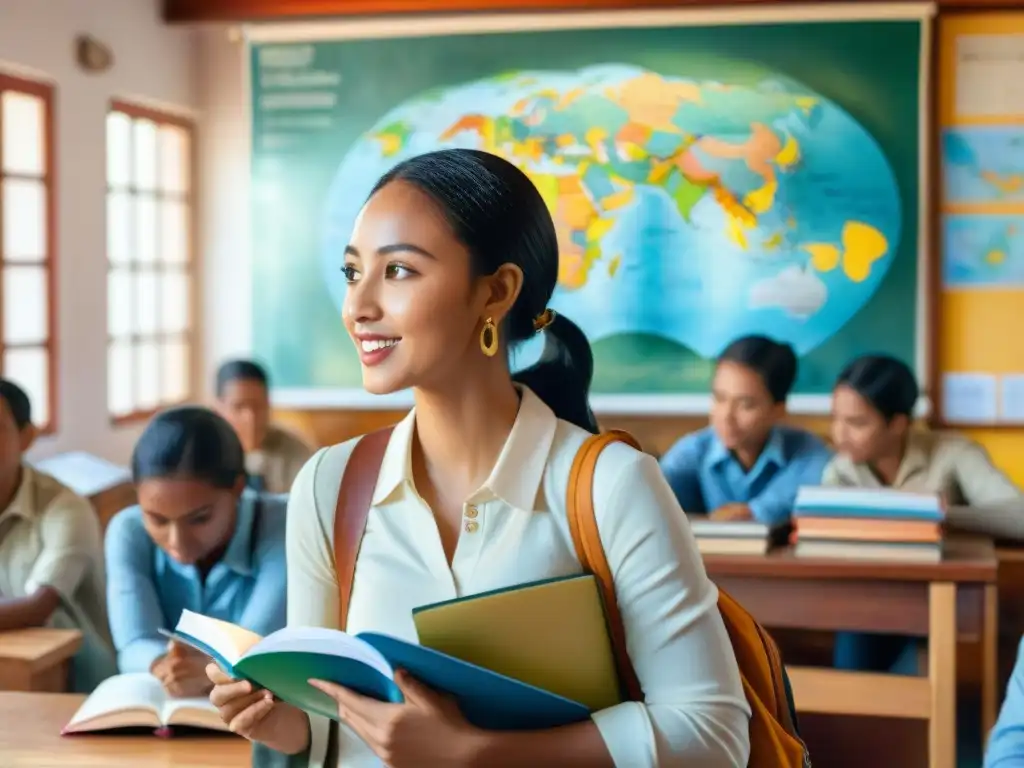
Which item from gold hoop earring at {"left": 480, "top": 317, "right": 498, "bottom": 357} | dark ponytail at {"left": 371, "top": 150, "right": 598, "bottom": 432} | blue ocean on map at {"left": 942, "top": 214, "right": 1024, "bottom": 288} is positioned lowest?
gold hoop earring at {"left": 480, "top": 317, "right": 498, "bottom": 357}

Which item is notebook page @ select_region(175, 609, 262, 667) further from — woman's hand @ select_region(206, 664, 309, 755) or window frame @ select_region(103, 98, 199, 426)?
window frame @ select_region(103, 98, 199, 426)

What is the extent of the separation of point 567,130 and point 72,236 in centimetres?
195

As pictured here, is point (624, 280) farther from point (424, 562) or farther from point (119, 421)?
point (424, 562)

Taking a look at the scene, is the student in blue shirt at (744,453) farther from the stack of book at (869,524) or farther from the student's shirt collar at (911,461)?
the stack of book at (869,524)

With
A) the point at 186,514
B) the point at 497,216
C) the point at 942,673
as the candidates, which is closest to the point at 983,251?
the point at 942,673

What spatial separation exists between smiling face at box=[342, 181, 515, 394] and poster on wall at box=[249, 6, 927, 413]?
13.8 ft

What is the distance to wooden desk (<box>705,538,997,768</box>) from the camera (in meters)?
2.84

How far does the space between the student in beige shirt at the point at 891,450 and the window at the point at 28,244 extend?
2.56m

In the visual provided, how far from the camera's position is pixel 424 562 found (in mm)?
1225

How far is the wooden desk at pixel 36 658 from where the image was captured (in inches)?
93.1

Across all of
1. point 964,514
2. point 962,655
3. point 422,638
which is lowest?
point 962,655

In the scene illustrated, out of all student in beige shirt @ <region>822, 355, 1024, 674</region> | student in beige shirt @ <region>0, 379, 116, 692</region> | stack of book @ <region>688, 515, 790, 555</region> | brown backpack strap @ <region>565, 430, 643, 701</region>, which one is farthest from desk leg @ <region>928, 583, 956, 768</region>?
brown backpack strap @ <region>565, 430, 643, 701</region>

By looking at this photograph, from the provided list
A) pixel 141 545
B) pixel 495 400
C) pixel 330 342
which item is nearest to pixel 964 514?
pixel 141 545

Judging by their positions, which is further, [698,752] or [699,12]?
[699,12]
